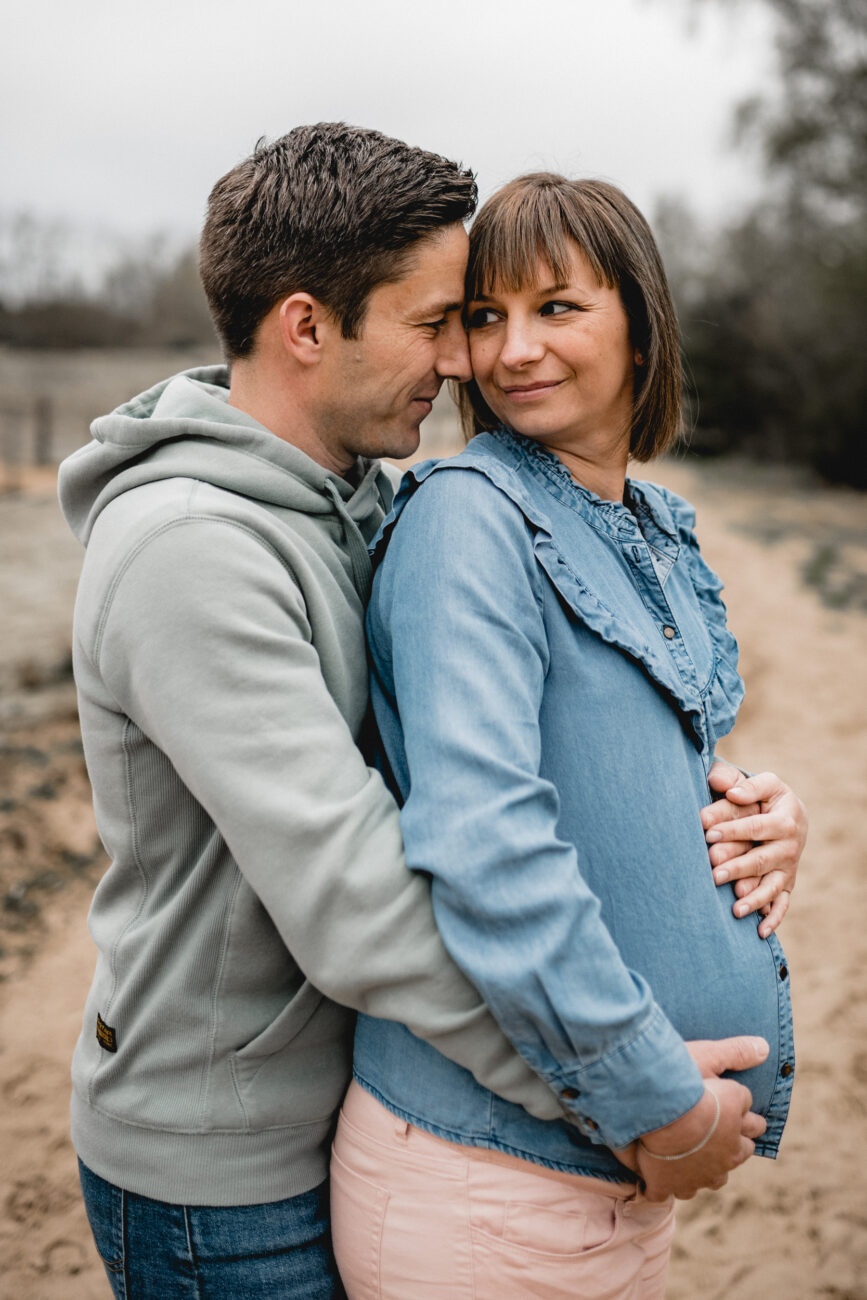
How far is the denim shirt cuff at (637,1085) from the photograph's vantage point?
125cm

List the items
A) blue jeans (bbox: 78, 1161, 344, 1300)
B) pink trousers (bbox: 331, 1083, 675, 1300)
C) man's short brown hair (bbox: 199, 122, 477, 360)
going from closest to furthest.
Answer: pink trousers (bbox: 331, 1083, 675, 1300) < blue jeans (bbox: 78, 1161, 344, 1300) < man's short brown hair (bbox: 199, 122, 477, 360)

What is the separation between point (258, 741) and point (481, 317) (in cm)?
86

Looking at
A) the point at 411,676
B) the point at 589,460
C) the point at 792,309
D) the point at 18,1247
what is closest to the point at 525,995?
the point at 411,676

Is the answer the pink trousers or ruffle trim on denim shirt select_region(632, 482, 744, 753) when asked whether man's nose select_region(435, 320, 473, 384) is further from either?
the pink trousers

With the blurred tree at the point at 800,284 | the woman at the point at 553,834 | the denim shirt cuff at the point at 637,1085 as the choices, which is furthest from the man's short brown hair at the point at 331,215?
the blurred tree at the point at 800,284

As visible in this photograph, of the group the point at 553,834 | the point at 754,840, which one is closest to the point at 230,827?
the point at 553,834

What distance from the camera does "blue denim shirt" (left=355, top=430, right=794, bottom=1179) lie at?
1.24 metres

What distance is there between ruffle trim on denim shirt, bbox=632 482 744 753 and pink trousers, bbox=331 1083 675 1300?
26.7 inches

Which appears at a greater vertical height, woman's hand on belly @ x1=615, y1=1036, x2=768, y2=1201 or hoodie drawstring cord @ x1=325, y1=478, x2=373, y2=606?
hoodie drawstring cord @ x1=325, y1=478, x2=373, y2=606

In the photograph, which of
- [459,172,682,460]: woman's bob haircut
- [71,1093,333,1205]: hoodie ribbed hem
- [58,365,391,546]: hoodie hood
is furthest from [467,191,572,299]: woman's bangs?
[71,1093,333,1205]: hoodie ribbed hem

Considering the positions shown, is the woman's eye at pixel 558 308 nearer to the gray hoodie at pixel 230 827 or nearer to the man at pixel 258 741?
the man at pixel 258 741

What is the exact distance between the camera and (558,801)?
4.39ft

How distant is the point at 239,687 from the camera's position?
1257mm

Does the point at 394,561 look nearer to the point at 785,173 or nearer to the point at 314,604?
the point at 314,604
